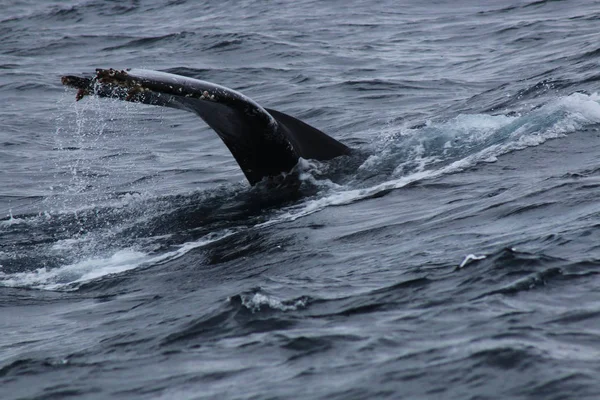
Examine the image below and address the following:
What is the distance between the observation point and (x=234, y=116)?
7855 mm

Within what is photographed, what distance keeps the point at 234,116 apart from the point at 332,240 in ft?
4.26

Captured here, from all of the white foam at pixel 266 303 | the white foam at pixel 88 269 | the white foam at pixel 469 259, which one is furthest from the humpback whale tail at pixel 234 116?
the white foam at pixel 469 259

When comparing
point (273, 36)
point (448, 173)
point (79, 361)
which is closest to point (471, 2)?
point (273, 36)

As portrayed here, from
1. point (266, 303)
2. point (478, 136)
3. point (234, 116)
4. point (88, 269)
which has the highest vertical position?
point (234, 116)

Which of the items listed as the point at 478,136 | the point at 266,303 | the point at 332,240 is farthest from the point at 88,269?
the point at 478,136

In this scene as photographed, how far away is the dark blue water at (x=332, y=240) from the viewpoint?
4840 millimetres

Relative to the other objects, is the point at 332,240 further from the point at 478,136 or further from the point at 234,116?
the point at 478,136

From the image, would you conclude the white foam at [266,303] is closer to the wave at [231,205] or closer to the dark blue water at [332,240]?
the dark blue water at [332,240]

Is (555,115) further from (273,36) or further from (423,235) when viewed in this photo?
(273,36)

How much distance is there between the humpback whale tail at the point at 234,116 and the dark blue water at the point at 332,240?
19 centimetres

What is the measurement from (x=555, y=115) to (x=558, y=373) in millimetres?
5827

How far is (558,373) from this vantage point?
14.4 ft

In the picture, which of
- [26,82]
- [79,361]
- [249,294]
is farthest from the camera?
[26,82]

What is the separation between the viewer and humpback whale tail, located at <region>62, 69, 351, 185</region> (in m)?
7.06
